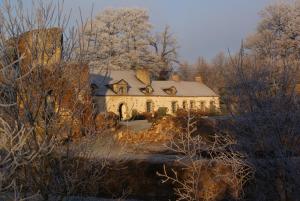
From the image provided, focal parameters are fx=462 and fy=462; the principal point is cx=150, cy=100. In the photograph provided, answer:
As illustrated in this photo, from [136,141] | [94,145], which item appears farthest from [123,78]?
[94,145]

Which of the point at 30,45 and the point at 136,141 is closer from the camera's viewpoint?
the point at 30,45

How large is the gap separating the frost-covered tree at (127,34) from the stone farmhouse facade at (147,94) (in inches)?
191

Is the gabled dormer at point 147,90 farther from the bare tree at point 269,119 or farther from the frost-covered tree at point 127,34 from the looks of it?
the bare tree at point 269,119

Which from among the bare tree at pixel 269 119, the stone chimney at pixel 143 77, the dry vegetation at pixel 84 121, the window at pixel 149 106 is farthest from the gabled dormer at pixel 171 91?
the bare tree at pixel 269 119

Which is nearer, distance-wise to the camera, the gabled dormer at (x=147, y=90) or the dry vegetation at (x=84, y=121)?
the dry vegetation at (x=84, y=121)

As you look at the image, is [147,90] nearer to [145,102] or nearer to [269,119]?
[145,102]

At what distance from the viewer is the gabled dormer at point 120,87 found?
41969mm

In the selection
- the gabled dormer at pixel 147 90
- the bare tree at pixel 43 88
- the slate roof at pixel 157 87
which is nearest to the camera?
the bare tree at pixel 43 88

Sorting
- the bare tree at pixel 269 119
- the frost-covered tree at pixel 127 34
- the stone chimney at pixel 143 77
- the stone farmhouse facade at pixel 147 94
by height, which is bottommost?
the bare tree at pixel 269 119

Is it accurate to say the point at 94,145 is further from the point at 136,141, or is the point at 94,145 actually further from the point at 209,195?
the point at 136,141

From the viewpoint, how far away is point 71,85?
6578mm

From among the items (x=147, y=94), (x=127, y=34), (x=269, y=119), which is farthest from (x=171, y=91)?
(x=269, y=119)

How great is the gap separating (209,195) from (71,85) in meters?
4.97

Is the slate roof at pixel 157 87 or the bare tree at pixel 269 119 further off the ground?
the slate roof at pixel 157 87
